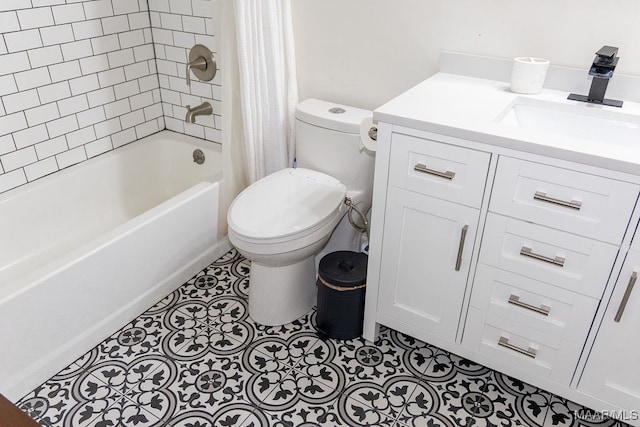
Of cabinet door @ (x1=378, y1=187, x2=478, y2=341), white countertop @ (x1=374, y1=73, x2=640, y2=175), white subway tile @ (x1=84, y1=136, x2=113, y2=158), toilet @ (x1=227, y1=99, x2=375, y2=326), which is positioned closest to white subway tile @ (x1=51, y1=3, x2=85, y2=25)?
white subway tile @ (x1=84, y1=136, x2=113, y2=158)

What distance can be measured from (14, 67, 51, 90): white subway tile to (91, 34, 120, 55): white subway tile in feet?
0.82

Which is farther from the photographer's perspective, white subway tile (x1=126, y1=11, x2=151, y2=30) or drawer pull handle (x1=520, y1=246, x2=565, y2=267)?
white subway tile (x1=126, y1=11, x2=151, y2=30)

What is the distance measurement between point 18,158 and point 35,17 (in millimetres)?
566

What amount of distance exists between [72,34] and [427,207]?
1.67 meters

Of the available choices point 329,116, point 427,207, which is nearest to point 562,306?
point 427,207

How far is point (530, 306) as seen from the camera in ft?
5.26

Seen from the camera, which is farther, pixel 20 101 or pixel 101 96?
pixel 101 96

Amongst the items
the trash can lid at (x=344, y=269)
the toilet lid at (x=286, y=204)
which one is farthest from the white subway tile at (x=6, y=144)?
the trash can lid at (x=344, y=269)

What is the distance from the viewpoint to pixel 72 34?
88.0 inches

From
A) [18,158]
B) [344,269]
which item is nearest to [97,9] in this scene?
[18,158]

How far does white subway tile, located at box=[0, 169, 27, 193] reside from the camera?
7.10 ft

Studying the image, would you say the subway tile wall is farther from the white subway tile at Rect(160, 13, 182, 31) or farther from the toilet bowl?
the toilet bowl

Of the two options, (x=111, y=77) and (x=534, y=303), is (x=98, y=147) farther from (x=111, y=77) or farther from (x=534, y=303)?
(x=534, y=303)

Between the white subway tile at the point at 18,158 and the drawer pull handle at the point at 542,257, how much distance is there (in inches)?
76.9
